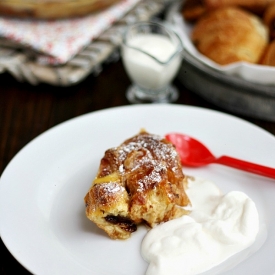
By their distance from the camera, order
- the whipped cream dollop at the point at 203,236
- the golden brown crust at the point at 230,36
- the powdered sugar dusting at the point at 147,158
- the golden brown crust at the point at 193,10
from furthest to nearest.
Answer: the golden brown crust at the point at 193,10, the golden brown crust at the point at 230,36, the powdered sugar dusting at the point at 147,158, the whipped cream dollop at the point at 203,236

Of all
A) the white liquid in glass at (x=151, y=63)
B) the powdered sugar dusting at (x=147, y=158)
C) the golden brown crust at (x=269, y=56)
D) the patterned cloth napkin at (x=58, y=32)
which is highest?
the golden brown crust at (x=269, y=56)

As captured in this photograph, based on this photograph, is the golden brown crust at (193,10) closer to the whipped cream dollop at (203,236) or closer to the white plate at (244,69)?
the white plate at (244,69)

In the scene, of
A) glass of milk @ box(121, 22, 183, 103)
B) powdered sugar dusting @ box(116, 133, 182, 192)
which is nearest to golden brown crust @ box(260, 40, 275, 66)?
glass of milk @ box(121, 22, 183, 103)

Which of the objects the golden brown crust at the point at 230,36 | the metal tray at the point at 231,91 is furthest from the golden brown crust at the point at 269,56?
the metal tray at the point at 231,91

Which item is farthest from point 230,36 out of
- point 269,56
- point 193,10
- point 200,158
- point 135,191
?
point 135,191

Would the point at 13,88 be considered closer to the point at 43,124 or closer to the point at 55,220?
the point at 43,124

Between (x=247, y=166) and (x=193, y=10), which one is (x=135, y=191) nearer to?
(x=247, y=166)
